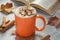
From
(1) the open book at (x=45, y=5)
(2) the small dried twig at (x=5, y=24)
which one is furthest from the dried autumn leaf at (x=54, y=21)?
(2) the small dried twig at (x=5, y=24)

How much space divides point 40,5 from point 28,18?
0.65 feet

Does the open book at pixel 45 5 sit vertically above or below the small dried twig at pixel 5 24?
above

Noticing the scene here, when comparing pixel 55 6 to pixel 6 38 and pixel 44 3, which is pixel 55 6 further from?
pixel 6 38

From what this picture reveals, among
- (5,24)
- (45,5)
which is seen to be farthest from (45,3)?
Result: (5,24)

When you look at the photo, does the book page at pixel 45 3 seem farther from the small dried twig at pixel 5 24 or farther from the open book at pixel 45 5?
the small dried twig at pixel 5 24

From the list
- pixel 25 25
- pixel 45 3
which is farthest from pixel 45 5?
pixel 25 25

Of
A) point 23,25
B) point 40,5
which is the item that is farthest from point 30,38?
point 40,5

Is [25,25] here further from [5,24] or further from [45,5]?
[45,5]

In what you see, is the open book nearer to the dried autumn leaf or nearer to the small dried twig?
the dried autumn leaf

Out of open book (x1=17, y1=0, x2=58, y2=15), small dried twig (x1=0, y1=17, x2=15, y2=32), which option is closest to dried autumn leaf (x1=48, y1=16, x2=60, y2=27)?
open book (x1=17, y1=0, x2=58, y2=15)

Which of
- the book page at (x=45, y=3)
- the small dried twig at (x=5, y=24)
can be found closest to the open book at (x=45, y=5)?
the book page at (x=45, y=3)

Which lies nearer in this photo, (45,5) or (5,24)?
(5,24)

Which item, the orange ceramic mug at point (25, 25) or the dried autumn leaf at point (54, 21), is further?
the dried autumn leaf at point (54, 21)

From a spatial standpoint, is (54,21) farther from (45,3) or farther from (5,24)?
(5,24)
